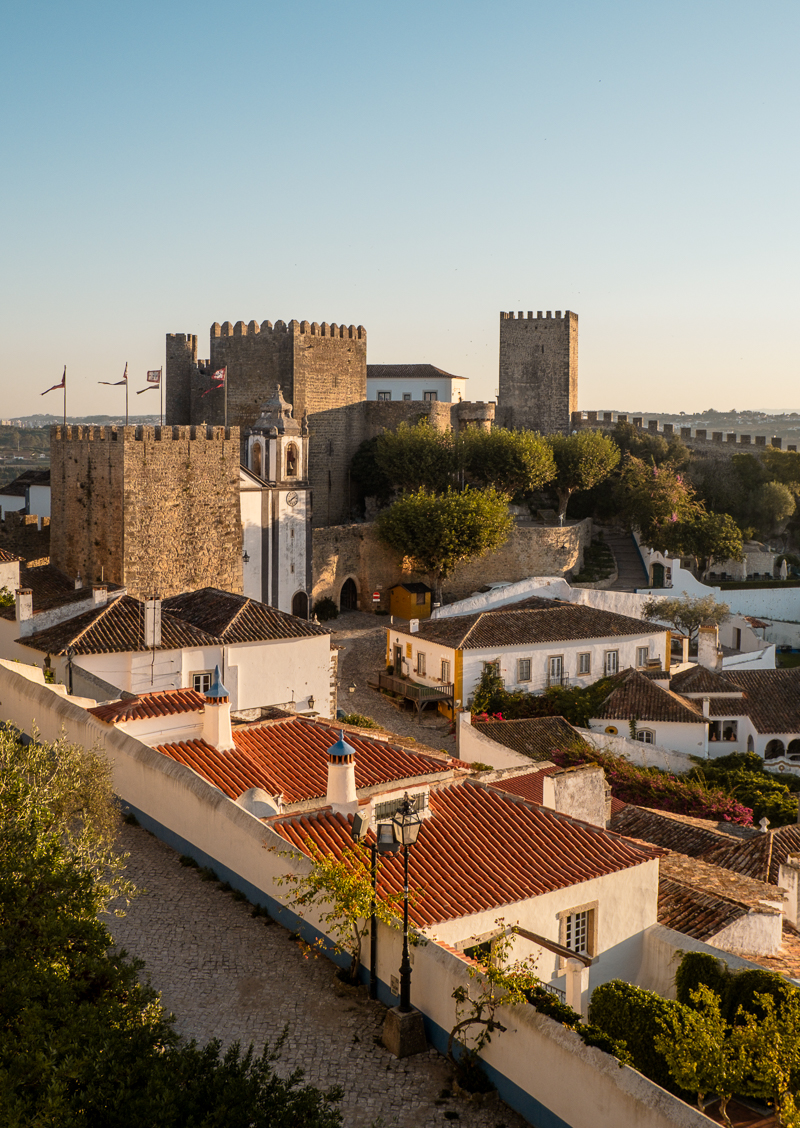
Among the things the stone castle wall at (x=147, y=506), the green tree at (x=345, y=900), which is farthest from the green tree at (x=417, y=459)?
the green tree at (x=345, y=900)

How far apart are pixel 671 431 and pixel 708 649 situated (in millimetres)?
19507

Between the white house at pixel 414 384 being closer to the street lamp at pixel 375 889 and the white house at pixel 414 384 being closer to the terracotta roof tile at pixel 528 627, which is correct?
the terracotta roof tile at pixel 528 627

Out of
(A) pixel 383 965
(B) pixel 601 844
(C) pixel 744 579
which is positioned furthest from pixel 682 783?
(C) pixel 744 579

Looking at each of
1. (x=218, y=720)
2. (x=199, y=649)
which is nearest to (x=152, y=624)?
(x=199, y=649)

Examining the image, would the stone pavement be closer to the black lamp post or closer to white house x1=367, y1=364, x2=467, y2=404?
the black lamp post

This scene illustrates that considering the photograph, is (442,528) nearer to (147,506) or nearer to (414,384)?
(147,506)

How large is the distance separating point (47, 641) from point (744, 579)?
3075 centimetres

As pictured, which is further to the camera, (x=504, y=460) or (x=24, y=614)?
(x=504, y=460)

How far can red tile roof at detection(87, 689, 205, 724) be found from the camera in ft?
38.3

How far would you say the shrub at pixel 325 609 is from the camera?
33.5 m

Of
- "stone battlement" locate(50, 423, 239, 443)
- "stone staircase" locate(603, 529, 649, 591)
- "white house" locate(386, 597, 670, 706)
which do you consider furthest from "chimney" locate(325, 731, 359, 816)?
"stone staircase" locate(603, 529, 649, 591)

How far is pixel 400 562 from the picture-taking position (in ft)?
119

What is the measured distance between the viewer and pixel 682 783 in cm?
2025

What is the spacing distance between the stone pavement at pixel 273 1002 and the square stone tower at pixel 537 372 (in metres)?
40.6
